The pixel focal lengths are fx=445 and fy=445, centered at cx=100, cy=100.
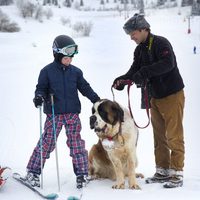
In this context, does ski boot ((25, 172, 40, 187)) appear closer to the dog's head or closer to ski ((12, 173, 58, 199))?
ski ((12, 173, 58, 199))

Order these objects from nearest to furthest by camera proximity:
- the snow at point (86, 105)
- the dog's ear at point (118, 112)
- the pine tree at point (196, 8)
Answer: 1. the dog's ear at point (118, 112)
2. the snow at point (86, 105)
3. the pine tree at point (196, 8)

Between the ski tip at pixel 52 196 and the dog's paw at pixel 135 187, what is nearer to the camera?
the ski tip at pixel 52 196

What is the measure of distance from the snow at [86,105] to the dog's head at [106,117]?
646 mm

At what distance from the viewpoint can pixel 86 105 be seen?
32.6 feet

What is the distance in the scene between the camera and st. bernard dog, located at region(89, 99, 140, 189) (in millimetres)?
4457

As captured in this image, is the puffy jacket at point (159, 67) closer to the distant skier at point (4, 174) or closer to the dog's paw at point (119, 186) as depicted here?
the dog's paw at point (119, 186)

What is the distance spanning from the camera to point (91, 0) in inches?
3039

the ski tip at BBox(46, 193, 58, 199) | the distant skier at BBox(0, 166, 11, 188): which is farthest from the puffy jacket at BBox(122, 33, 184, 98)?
the distant skier at BBox(0, 166, 11, 188)

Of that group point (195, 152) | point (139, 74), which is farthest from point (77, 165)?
point (195, 152)

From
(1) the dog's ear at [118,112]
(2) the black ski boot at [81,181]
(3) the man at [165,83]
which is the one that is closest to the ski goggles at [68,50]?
(3) the man at [165,83]

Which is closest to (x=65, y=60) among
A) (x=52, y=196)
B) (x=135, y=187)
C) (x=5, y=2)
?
(x=52, y=196)

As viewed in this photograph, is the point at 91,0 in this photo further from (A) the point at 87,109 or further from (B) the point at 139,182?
(B) the point at 139,182

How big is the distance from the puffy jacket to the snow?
1038mm

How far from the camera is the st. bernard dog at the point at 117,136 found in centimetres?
446
